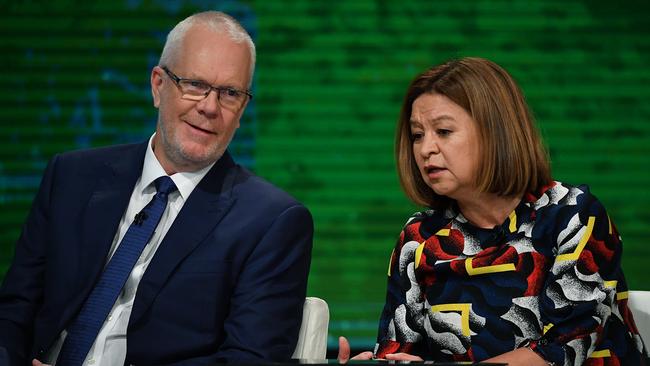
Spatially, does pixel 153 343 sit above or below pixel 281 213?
below

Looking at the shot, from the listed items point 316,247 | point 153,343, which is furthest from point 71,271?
point 316,247

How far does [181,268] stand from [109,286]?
223mm

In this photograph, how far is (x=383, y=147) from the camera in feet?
16.7

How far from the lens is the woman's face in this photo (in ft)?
9.18

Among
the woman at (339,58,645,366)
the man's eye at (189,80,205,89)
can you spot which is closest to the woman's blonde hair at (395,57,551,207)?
the woman at (339,58,645,366)

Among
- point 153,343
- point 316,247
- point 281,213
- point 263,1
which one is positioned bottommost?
point 316,247

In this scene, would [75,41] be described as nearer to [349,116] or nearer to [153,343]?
[349,116]

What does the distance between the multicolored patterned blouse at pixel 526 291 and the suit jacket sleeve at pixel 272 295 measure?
0.29 metres

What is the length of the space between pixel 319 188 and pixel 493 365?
3184mm

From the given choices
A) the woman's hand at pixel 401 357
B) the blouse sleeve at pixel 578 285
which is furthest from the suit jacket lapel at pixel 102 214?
the blouse sleeve at pixel 578 285

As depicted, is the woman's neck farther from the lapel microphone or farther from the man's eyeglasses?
the lapel microphone

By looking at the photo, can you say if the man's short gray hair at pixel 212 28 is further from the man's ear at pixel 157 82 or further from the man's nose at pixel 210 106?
the man's nose at pixel 210 106

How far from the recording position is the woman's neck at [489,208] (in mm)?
2875

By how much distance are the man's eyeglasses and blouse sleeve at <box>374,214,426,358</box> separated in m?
0.66
